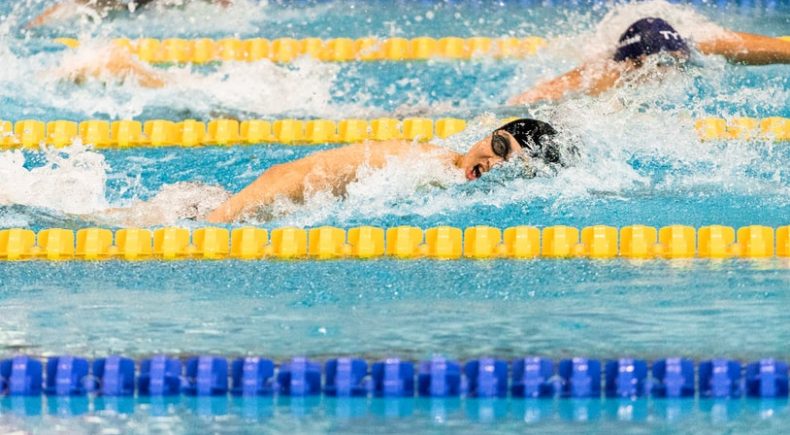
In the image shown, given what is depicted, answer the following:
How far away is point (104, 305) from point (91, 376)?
667 mm

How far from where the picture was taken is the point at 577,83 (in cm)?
744

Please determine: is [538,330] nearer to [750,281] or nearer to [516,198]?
[750,281]

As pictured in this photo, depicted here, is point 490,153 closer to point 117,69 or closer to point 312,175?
point 312,175

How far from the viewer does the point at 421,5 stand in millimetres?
10289

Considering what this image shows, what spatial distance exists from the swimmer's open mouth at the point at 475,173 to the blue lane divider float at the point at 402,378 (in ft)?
5.17

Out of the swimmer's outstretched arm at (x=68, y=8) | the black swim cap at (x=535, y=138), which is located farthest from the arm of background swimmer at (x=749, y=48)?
the swimmer's outstretched arm at (x=68, y=8)

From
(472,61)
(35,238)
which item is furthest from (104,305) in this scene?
(472,61)

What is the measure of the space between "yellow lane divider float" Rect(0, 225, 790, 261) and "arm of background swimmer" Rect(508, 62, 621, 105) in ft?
6.40

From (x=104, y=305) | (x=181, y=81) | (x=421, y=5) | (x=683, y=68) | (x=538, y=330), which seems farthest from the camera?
(x=421, y=5)

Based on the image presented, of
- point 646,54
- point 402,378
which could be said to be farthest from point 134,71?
point 402,378

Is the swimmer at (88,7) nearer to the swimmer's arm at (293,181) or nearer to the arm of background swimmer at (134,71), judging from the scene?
the arm of background swimmer at (134,71)

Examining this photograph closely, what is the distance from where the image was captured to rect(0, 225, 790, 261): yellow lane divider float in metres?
5.39

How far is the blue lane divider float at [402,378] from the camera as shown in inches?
161

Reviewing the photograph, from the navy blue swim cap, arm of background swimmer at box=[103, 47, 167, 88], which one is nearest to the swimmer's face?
the navy blue swim cap
